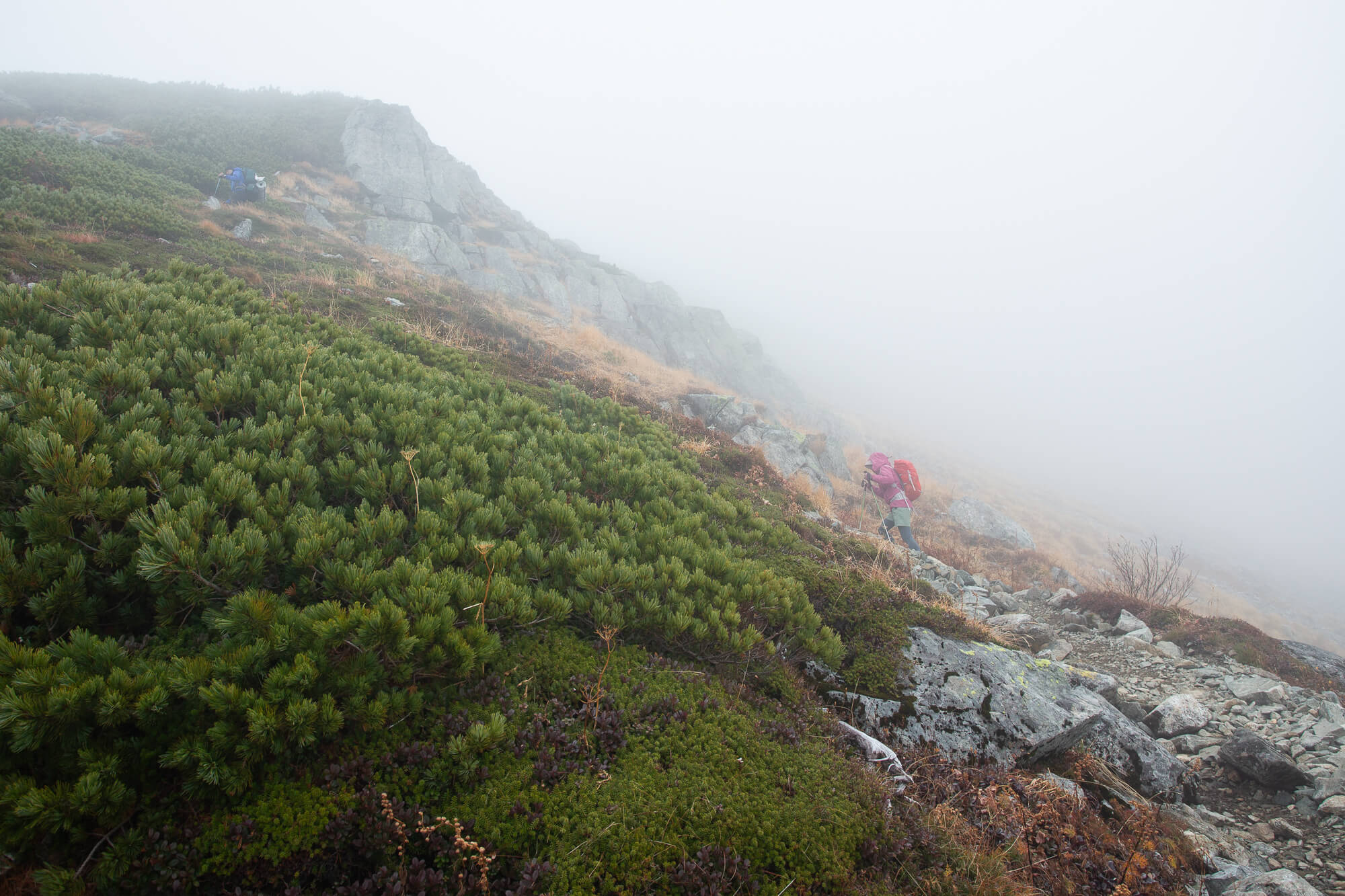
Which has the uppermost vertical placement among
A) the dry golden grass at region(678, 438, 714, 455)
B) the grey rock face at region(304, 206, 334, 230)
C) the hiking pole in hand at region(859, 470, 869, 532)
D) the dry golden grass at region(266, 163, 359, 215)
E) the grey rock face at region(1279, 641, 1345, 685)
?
the dry golden grass at region(266, 163, 359, 215)

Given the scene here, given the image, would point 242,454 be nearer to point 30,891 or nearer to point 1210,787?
point 30,891

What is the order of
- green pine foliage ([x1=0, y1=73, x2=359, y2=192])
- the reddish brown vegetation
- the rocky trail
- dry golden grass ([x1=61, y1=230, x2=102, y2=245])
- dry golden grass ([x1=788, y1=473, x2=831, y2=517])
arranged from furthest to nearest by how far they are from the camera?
green pine foliage ([x1=0, y1=73, x2=359, y2=192]), dry golden grass ([x1=788, y1=473, x2=831, y2=517]), dry golden grass ([x1=61, y1=230, x2=102, y2=245]), the rocky trail, the reddish brown vegetation

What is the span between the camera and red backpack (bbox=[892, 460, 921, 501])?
13.7 meters

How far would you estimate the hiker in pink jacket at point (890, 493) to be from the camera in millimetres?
13148

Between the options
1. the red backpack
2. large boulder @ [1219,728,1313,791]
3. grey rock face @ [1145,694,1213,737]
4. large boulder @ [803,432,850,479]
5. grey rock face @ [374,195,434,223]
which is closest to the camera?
large boulder @ [1219,728,1313,791]

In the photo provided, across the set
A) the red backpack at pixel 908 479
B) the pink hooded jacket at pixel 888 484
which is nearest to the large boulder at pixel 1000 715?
the pink hooded jacket at pixel 888 484

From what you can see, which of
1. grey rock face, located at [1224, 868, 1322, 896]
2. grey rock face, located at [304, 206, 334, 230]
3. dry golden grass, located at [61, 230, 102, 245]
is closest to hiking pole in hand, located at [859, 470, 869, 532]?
grey rock face, located at [1224, 868, 1322, 896]

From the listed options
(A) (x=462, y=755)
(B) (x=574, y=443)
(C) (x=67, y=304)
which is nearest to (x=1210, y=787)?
(A) (x=462, y=755)

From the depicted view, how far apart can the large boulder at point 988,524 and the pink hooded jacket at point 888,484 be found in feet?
21.9

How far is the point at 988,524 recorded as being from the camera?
18.7 metres

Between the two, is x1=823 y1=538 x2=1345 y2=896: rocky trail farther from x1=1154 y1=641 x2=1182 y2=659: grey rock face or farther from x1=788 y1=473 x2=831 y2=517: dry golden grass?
x1=788 y1=473 x2=831 y2=517: dry golden grass

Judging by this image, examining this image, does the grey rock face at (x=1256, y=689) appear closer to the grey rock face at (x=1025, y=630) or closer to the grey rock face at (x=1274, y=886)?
the grey rock face at (x=1025, y=630)

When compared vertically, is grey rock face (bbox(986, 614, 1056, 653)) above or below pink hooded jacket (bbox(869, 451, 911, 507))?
below

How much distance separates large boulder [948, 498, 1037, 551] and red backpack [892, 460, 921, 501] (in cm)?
626
